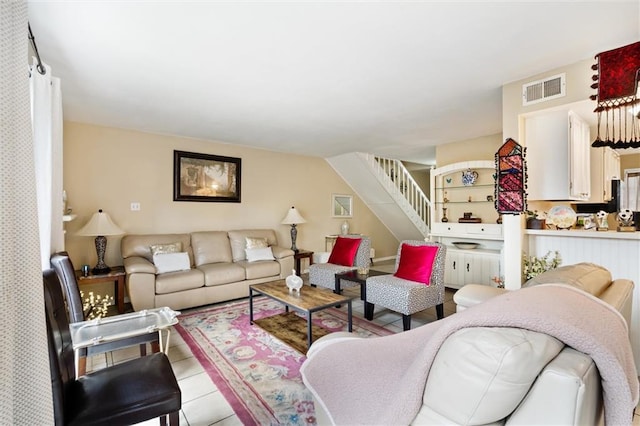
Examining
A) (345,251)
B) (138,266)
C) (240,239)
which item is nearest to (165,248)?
(138,266)

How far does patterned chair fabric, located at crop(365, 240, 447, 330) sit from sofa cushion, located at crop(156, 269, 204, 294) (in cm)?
216

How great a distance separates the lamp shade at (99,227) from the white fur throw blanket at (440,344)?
11.5 ft

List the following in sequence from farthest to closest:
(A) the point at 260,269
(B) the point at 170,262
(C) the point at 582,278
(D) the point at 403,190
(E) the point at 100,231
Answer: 1. (D) the point at 403,190
2. (A) the point at 260,269
3. (B) the point at 170,262
4. (E) the point at 100,231
5. (C) the point at 582,278

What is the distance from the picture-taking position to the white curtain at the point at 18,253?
1.83ft

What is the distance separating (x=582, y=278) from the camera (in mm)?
1223

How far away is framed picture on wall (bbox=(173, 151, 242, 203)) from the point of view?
4.60 meters

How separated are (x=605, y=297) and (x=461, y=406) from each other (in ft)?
2.98

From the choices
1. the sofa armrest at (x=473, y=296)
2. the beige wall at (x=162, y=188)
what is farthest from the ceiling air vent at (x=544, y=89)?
the beige wall at (x=162, y=188)

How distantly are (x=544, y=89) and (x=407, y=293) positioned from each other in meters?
2.19

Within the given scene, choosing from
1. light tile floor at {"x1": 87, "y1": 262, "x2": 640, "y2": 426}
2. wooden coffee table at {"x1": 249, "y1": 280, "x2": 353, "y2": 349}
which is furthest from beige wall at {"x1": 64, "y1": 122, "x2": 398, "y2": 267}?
wooden coffee table at {"x1": 249, "y1": 280, "x2": 353, "y2": 349}

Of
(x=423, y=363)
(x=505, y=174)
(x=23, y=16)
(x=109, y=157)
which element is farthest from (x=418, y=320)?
(x=109, y=157)

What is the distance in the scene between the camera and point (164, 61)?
90.7 inches

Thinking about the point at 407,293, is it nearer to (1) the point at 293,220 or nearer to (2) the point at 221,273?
(2) the point at 221,273

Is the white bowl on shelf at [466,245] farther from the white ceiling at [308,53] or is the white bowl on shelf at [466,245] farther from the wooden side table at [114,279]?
the wooden side table at [114,279]
